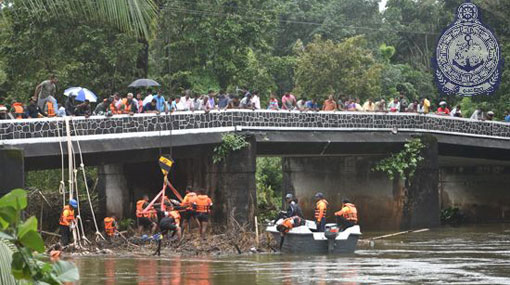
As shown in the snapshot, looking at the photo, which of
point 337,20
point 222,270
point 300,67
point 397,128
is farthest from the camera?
point 337,20

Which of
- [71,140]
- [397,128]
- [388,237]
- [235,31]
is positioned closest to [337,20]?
[235,31]

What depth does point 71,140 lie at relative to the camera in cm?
2481

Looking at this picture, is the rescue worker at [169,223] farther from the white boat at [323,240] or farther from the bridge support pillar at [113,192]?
the bridge support pillar at [113,192]

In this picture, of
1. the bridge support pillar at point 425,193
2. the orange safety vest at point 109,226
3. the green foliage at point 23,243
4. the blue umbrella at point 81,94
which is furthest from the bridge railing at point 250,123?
the green foliage at point 23,243

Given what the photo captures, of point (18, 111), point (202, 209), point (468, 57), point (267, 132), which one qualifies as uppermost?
point (468, 57)

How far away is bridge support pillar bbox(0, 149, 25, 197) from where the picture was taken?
21.6 metres

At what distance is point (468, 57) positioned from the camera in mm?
32500

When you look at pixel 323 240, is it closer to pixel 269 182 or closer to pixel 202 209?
pixel 202 209

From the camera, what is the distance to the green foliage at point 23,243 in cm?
506

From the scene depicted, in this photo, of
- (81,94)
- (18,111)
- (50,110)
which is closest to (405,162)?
(81,94)

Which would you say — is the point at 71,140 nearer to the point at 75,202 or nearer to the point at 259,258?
the point at 75,202

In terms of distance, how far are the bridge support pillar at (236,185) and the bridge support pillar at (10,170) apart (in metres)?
8.35

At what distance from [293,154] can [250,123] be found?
4068 mm

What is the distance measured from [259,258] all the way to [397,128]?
41.5 ft
